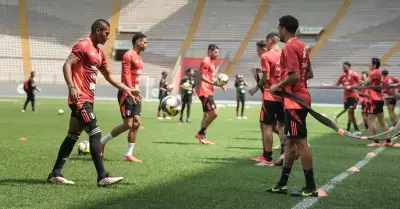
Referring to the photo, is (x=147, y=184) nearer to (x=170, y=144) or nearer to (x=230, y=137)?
(x=170, y=144)

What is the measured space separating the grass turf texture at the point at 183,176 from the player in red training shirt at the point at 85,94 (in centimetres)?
24

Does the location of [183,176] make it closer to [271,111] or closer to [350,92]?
[271,111]

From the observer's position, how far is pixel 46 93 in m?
44.2

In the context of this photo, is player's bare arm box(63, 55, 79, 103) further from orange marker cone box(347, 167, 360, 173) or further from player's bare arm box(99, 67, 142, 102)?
orange marker cone box(347, 167, 360, 173)

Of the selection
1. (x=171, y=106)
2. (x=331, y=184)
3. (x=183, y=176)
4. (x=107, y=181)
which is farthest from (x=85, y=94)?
(x=171, y=106)

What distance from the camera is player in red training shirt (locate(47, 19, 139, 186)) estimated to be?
24.0ft

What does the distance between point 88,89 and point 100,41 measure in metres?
0.64

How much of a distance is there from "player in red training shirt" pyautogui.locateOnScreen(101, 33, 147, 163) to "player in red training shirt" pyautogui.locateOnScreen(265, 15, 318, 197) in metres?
3.56

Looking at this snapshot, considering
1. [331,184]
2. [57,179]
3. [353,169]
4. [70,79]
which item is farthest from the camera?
[353,169]

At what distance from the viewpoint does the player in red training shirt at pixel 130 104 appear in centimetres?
1011

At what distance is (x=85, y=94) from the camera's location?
748cm

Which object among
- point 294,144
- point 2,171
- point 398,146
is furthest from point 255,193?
point 398,146

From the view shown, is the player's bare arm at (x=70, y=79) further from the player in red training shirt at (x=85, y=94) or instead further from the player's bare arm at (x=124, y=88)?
the player's bare arm at (x=124, y=88)

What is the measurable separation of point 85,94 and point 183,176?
6.40 feet
